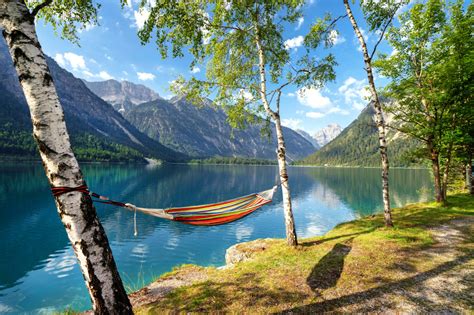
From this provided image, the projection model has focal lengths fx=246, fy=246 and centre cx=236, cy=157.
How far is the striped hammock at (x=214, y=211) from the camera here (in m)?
6.46

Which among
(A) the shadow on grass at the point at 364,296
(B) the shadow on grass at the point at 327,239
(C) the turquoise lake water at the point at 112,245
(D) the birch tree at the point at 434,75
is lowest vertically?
(C) the turquoise lake water at the point at 112,245

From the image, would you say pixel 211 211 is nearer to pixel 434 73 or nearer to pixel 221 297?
pixel 221 297

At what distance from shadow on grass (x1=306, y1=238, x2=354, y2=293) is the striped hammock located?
329 cm

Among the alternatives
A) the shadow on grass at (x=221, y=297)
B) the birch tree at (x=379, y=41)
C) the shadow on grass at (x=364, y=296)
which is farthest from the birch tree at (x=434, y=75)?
the shadow on grass at (x=221, y=297)

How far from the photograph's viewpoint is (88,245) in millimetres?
3051

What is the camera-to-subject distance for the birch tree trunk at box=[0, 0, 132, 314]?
298 cm

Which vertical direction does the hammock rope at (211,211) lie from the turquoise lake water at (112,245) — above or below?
above

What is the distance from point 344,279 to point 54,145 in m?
6.40

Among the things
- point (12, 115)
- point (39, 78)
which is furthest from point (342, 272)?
point (12, 115)

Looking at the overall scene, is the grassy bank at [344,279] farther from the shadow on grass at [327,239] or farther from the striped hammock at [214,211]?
the striped hammock at [214,211]

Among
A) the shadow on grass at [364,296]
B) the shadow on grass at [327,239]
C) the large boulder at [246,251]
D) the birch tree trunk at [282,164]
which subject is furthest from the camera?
the large boulder at [246,251]

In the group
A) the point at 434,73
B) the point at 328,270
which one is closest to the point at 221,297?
the point at 328,270

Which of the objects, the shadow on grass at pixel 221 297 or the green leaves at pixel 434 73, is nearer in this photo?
the shadow on grass at pixel 221 297

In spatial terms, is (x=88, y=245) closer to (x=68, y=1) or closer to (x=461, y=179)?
(x=68, y=1)
